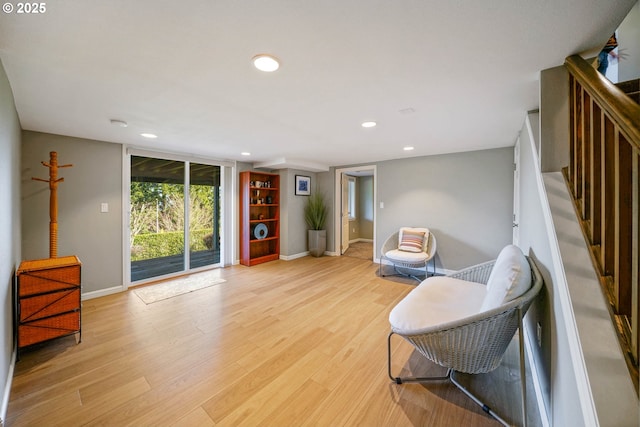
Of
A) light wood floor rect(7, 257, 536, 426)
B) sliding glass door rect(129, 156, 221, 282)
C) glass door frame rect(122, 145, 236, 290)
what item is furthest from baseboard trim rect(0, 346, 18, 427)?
sliding glass door rect(129, 156, 221, 282)

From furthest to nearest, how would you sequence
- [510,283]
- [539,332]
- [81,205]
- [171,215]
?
[171,215], [81,205], [539,332], [510,283]

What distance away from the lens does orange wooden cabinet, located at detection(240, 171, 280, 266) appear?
4.84 m

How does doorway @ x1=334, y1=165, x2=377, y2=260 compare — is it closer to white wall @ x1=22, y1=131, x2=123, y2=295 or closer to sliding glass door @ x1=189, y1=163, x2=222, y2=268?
sliding glass door @ x1=189, y1=163, x2=222, y2=268

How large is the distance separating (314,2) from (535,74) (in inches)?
62.4

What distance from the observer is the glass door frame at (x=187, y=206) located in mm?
3523

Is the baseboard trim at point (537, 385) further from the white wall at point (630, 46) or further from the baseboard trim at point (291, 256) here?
the baseboard trim at point (291, 256)

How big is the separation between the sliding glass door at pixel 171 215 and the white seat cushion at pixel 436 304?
152 inches

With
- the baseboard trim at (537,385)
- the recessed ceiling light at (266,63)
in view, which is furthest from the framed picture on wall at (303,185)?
the baseboard trim at (537,385)

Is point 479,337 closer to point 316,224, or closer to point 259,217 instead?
point 316,224

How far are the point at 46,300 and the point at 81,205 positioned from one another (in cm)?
158

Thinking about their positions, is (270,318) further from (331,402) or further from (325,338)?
(331,402)

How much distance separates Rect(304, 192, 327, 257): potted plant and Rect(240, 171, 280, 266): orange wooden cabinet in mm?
748

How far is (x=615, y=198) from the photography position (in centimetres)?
84

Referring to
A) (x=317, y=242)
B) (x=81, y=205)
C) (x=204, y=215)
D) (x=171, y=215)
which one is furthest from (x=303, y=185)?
(x=81, y=205)
